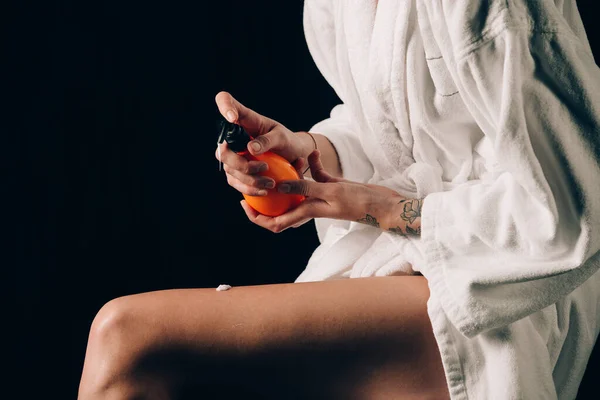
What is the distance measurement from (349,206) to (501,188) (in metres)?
0.22

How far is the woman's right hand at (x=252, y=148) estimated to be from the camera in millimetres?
948

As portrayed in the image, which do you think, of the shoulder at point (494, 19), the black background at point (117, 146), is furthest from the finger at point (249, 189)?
the black background at point (117, 146)

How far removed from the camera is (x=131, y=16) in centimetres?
165

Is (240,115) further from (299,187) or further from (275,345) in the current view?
(275,345)

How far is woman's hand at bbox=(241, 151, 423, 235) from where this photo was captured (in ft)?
3.17

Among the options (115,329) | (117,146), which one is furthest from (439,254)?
(117,146)

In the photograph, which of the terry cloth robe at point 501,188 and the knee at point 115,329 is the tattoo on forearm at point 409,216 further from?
the knee at point 115,329

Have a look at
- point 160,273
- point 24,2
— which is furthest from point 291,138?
point 24,2

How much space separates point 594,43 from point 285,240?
33.8 inches

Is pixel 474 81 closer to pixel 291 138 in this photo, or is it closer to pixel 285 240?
pixel 291 138

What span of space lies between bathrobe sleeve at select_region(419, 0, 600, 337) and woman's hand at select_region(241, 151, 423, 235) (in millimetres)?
139

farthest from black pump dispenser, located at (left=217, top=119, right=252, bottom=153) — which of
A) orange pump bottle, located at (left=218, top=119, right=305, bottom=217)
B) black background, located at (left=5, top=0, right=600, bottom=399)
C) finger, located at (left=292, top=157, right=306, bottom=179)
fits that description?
black background, located at (left=5, top=0, right=600, bottom=399)

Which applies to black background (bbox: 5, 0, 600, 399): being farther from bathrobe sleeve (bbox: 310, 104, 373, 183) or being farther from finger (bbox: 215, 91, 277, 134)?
finger (bbox: 215, 91, 277, 134)

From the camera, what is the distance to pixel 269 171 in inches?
38.3
